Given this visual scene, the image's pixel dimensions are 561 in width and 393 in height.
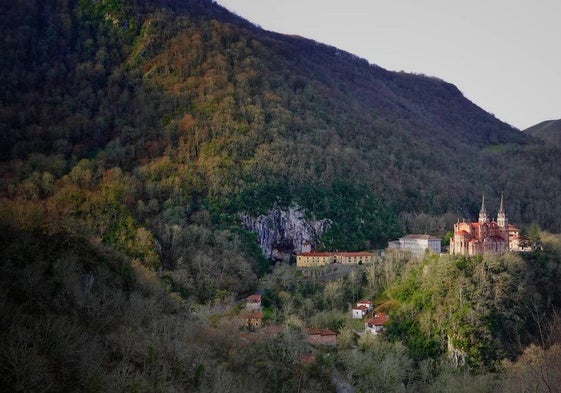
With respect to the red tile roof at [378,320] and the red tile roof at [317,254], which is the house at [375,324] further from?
the red tile roof at [317,254]

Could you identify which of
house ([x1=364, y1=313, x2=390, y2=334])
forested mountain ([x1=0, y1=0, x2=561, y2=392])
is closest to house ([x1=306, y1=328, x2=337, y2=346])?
forested mountain ([x1=0, y1=0, x2=561, y2=392])

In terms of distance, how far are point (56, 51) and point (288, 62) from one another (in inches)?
1879

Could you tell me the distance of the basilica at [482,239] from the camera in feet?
184

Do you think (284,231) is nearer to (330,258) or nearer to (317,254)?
(317,254)

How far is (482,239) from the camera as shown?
185 feet

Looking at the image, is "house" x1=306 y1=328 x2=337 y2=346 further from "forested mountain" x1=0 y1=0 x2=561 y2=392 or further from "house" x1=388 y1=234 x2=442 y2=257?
"house" x1=388 y1=234 x2=442 y2=257

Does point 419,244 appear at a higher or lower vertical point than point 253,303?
higher

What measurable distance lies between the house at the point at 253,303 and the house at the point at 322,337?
342 inches

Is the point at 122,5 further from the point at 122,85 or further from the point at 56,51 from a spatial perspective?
the point at 122,85

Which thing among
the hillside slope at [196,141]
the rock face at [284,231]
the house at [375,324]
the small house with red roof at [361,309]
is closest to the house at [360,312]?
the small house with red roof at [361,309]

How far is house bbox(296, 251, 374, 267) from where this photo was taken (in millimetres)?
68938

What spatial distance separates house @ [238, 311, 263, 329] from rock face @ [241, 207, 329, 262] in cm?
2313

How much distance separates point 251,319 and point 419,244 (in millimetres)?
29155

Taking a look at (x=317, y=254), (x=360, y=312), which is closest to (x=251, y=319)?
(x=360, y=312)
